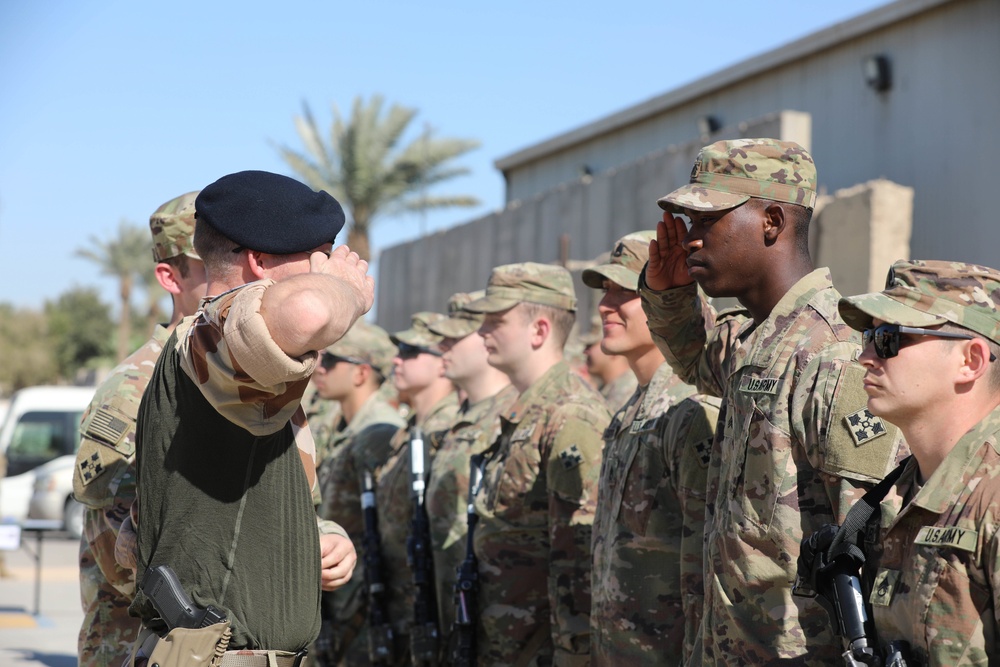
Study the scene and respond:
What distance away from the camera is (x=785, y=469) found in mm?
3213

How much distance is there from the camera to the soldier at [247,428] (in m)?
2.30

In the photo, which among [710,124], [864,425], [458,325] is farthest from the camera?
[710,124]

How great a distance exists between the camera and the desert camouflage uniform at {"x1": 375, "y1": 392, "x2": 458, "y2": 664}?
21.8 ft

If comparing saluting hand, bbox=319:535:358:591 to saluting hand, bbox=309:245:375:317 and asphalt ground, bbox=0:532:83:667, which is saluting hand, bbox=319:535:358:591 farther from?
asphalt ground, bbox=0:532:83:667

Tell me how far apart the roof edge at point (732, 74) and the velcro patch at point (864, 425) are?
1323 centimetres

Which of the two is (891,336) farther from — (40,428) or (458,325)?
(40,428)

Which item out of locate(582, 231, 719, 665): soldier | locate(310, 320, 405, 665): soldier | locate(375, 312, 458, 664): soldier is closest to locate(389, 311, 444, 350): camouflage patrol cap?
locate(375, 312, 458, 664): soldier

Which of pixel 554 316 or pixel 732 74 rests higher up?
pixel 732 74

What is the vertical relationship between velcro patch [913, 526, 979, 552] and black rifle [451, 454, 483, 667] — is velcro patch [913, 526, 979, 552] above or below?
above

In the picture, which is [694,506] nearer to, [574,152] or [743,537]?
[743,537]

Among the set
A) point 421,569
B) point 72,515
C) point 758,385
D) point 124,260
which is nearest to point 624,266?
point 758,385

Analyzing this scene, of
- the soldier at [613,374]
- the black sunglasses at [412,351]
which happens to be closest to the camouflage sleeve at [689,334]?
the soldier at [613,374]

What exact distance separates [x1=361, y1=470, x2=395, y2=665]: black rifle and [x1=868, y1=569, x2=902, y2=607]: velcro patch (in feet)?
14.0

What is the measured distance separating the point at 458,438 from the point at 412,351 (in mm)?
1283
